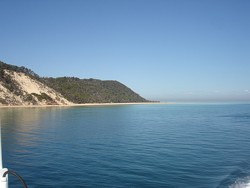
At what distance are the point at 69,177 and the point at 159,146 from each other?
15213mm

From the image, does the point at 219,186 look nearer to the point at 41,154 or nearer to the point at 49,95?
the point at 41,154

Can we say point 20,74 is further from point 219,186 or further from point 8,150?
point 219,186

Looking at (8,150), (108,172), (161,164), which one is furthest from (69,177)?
(8,150)

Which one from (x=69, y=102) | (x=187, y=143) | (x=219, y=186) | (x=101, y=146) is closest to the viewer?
(x=219, y=186)

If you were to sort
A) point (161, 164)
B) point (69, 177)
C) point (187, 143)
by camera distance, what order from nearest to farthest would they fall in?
1. point (69, 177)
2. point (161, 164)
3. point (187, 143)

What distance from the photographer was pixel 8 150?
28812 mm

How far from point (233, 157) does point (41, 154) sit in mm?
17823

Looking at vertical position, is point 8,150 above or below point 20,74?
below

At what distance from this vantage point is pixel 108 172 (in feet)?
67.2

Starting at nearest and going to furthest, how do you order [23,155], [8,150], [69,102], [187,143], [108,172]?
[108,172] < [23,155] < [8,150] < [187,143] < [69,102]

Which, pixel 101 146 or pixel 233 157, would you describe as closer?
pixel 233 157


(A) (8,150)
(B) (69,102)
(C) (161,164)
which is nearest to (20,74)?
(B) (69,102)

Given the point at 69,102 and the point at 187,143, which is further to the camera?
the point at 69,102

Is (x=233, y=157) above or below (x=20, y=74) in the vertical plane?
below
